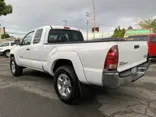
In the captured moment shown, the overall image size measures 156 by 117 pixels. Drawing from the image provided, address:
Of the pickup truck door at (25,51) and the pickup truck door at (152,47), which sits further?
the pickup truck door at (152,47)

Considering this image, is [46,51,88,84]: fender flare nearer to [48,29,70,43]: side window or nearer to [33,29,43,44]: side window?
[48,29,70,43]: side window

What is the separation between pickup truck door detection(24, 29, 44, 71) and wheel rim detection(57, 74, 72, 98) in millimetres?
1170

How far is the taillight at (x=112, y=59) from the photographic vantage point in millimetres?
3129

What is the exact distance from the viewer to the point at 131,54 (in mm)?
3600

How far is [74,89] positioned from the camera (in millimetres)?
3838

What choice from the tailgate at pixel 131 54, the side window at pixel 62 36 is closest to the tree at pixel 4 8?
the side window at pixel 62 36

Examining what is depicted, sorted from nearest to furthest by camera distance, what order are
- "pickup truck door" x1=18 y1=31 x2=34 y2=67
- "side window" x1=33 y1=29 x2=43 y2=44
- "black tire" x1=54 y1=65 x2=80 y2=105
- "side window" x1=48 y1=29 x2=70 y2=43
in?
"black tire" x1=54 y1=65 x2=80 y2=105 → "side window" x1=48 y1=29 x2=70 y2=43 → "side window" x1=33 y1=29 x2=43 y2=44 → "pickup truck door" x1=18 y1=31 x2=34 y2=67

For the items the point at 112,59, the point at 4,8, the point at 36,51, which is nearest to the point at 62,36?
the point at 36,51

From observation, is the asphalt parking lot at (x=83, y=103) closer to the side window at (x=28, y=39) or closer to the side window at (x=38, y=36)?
the side window at (x=38, y=36)

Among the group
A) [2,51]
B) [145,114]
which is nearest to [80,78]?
[145,114]

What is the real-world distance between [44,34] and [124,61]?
109 inches

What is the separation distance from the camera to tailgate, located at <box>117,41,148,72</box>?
A: 10.8ft

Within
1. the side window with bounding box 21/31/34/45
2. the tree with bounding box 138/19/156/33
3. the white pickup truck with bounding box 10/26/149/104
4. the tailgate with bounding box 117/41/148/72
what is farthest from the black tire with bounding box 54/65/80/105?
the tree with bounding box 138/19/156/33

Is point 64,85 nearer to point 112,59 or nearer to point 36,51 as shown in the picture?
point 112,59
